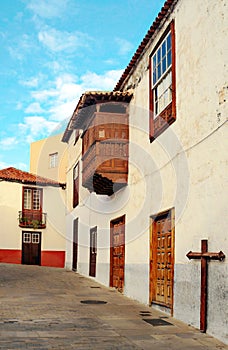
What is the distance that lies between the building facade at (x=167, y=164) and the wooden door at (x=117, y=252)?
3cm

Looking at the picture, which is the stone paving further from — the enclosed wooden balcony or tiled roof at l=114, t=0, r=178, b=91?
tiled roof at l=114, t=0, r=178, b=91

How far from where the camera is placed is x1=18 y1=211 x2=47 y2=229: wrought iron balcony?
2750 centimetres

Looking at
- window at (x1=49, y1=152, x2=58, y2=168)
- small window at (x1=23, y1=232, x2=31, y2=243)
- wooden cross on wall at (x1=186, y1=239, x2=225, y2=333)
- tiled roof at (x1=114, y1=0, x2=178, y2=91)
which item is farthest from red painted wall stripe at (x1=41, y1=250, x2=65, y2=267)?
wooden cross on wall at (x1=186, y1=239, x2=225, y2=333)

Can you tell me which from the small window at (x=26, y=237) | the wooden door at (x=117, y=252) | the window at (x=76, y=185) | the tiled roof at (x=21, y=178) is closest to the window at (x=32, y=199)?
the tiled roof at (x=21, y=178)

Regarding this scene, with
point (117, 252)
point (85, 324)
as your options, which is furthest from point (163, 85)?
point (117, 252)

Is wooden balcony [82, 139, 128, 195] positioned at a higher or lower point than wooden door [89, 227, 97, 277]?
higher

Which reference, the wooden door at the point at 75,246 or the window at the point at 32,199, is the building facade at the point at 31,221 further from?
the wooden door at the point at 75,246

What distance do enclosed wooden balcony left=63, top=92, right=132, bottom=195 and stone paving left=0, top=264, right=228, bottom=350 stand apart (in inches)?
132

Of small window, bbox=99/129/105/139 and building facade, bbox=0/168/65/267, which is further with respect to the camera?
building facade, bbox=0/168/65/267

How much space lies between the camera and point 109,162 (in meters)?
13.3

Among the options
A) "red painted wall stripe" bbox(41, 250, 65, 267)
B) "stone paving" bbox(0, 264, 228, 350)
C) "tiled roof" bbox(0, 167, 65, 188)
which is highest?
"tiled roof" bbox(0, 167, 65, 188)

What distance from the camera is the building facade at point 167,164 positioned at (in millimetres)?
7766

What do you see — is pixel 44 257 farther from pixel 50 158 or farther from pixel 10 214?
pixel 50 158

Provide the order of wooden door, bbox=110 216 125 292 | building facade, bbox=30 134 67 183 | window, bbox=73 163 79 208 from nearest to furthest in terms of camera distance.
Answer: wooden door, bbox=110 216 125 292, window, bbox=73 163 79 208, building facade, bbox=30 134 67 183
